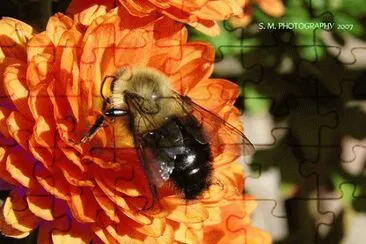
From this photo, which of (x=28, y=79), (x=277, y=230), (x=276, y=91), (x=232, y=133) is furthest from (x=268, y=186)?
(x=28, y=79)

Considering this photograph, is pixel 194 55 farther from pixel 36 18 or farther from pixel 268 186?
pixel 268 186

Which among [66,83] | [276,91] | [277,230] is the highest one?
[66,83]

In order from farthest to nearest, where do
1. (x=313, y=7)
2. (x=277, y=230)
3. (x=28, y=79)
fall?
(x=277, y=230)
(x=313, y=7)
(x=28, y=79)

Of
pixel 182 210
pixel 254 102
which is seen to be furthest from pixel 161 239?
pixel 254 102

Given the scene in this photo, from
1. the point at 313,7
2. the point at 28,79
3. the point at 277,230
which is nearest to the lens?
the point at 28,79

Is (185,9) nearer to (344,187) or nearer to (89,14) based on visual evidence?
(89,14)
